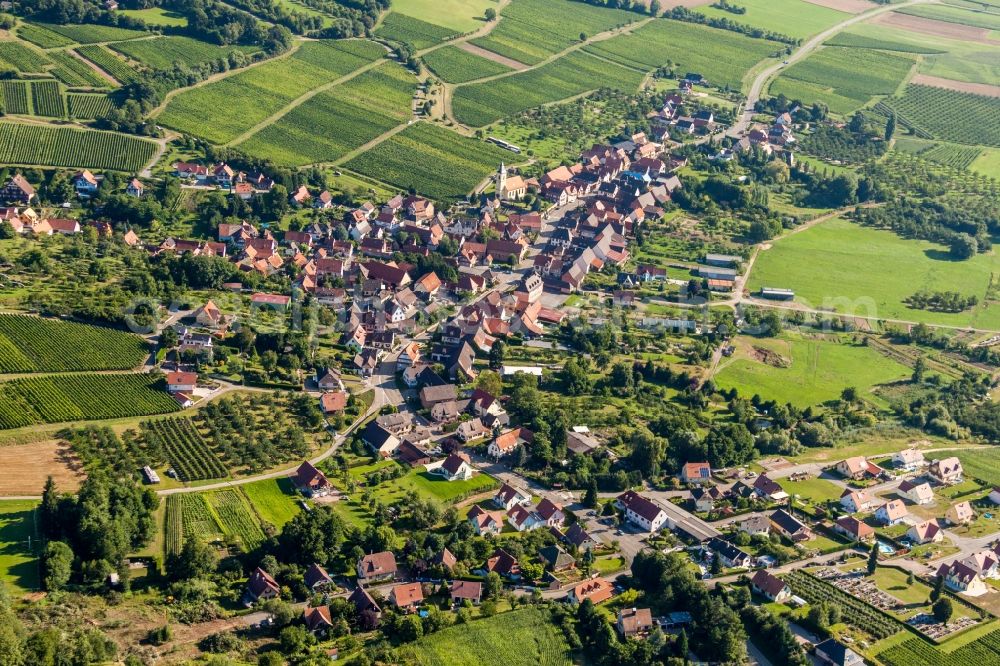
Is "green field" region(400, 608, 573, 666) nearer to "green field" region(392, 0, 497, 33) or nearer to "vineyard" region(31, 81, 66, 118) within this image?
"vineyard" region(31, 81, 66, 118)

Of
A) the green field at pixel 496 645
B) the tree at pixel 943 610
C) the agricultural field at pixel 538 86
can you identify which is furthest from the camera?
the agricultural field at pixel 538 86

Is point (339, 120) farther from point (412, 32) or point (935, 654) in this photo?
point (935, 654)

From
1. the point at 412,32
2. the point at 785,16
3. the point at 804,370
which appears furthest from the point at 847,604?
the point at 785,16

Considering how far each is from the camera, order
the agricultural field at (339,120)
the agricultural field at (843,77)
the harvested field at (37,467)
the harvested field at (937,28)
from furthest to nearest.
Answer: the harvested field at (937,28), the agricultural field at (843,77), the agricultural field at (339,120), the harvested field at (37,467)

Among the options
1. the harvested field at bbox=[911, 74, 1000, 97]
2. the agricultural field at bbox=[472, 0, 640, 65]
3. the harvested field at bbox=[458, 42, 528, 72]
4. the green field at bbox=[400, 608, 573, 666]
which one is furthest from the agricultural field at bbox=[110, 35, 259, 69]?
the harvested field at bbox=[911, 74, 1000, 97]

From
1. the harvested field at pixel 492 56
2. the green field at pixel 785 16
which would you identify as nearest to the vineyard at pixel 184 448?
the harvested field at pixel 492 56

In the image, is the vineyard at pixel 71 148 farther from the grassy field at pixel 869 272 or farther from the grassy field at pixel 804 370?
the grassy field at pixel 869 272

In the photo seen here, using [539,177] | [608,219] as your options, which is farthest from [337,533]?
[539,177]
